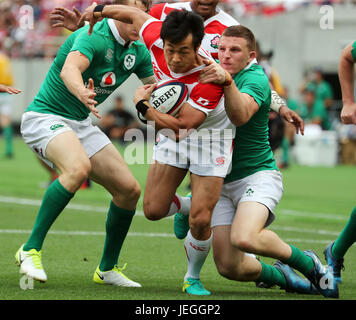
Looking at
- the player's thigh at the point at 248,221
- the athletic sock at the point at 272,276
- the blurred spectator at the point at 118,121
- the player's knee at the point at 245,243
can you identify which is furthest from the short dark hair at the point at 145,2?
the blurred spectator at the point at 118,121

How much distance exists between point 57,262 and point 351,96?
2.91m

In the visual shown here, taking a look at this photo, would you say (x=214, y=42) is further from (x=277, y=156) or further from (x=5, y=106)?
(x=277, y=156)

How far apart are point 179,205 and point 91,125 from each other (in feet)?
3.20

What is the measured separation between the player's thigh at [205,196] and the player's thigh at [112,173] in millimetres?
739

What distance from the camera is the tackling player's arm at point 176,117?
533cm

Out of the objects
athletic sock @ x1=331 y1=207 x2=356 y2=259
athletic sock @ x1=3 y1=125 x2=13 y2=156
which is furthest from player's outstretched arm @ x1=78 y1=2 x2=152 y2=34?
athletic sock @ x1=3 y1=125 x2=13 y2=156

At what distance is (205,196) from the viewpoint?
222 inches

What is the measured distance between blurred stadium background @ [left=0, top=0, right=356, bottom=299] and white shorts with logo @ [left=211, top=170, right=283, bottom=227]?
56 centimetres

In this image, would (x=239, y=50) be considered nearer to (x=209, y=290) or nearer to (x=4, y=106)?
(x=209, y=290)

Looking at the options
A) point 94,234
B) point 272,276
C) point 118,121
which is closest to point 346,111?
point 272,276

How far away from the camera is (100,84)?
6422 mm

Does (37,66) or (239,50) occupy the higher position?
(239,50)
